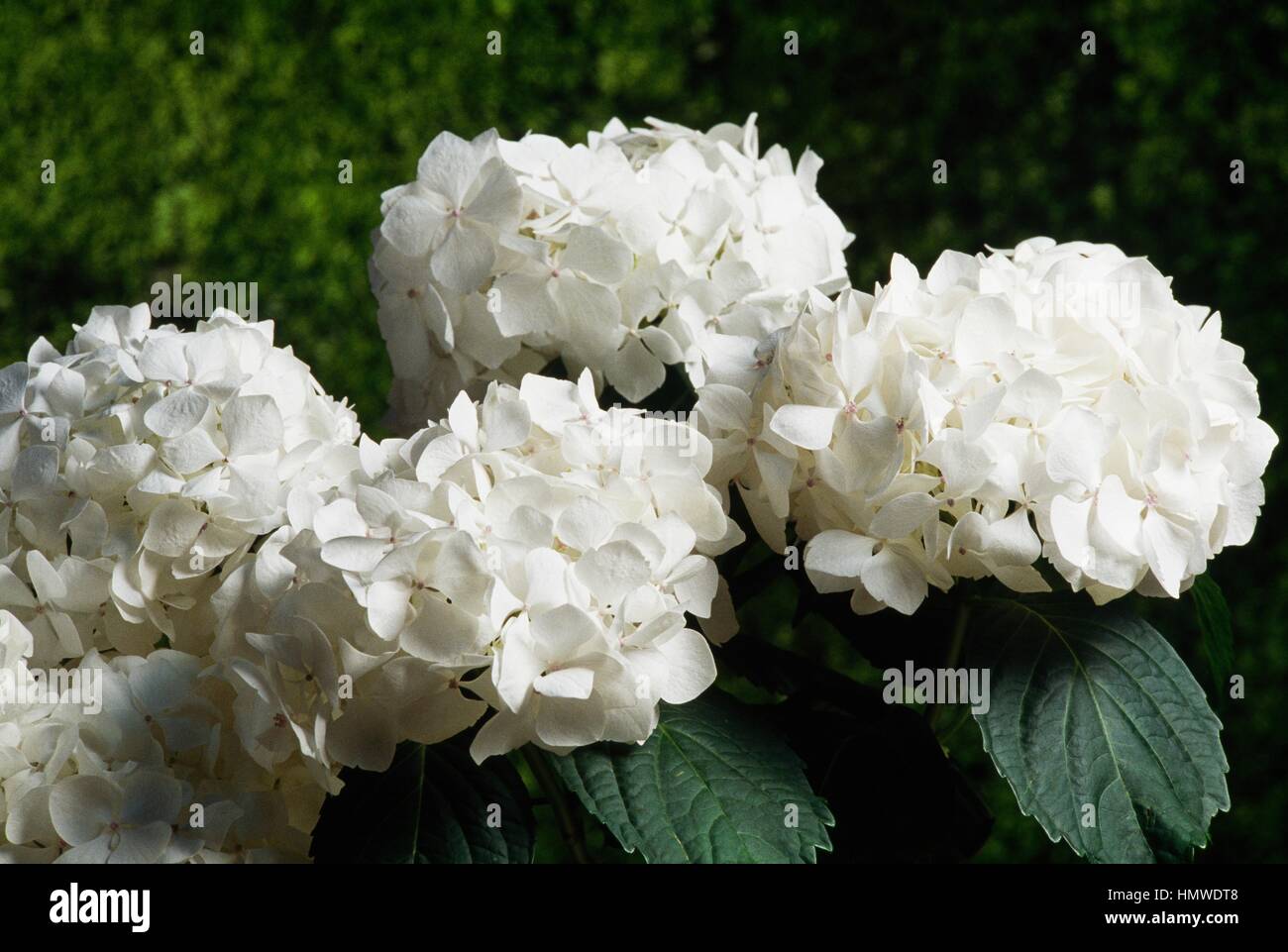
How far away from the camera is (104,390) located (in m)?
0.54

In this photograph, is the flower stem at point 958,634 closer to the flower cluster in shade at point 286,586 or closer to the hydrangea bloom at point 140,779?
the flower cluster in shade at point 286,586

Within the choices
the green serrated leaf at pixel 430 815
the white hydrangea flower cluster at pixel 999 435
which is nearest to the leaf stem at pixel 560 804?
the green serrated leaf at pixel 430 815

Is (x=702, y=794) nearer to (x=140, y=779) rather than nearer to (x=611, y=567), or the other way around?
(x=611, y=567)

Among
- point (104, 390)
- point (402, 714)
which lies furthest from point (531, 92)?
point (402, 714)

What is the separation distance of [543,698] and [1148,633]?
0.87 feet

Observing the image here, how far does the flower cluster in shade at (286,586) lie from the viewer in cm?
45

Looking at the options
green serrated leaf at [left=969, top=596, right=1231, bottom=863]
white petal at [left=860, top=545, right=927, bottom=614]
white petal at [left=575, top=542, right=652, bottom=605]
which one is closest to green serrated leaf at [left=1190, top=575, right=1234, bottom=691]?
A: green serrated leaf at [left=969, top=596, right=1231, bottom=863]

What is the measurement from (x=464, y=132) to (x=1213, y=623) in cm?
140

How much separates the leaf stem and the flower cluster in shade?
1.3 inches

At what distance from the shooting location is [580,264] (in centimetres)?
58

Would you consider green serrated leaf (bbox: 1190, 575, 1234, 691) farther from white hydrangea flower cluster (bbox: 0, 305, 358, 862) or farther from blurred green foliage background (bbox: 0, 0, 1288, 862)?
blurred green foliage background (bbox: 0, 0, 1288, 862)

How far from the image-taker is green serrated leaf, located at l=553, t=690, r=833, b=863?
1.51 ft

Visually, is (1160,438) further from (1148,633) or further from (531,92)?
(531,92)

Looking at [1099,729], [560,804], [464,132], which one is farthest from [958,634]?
[464,132]
